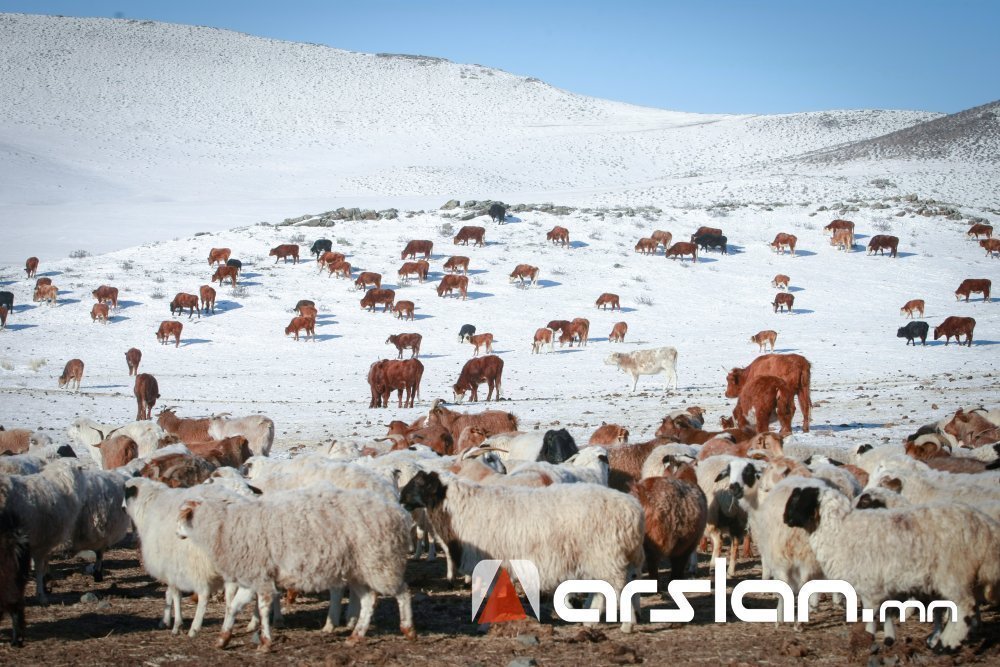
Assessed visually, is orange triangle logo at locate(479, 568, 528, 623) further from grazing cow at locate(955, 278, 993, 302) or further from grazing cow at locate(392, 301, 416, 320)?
grazing cow at locate(955, 278, 993, 302)

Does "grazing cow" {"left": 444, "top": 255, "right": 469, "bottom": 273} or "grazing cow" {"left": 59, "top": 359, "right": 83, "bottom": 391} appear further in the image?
"grazing cow" {"left": 444, "top": 255, "right": 469, "bottom": 273}

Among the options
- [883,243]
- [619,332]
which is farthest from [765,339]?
[883,243]

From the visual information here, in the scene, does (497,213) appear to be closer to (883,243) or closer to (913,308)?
(883,243)

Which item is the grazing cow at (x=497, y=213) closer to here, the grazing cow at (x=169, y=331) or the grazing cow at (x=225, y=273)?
the grazing cow at (x=225, y=273)

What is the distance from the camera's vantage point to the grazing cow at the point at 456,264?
137 ft

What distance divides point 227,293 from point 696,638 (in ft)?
113

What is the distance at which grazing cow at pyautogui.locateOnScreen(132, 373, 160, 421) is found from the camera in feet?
73.0

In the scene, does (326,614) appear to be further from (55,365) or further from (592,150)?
(592,150)

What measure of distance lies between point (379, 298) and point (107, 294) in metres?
11.2

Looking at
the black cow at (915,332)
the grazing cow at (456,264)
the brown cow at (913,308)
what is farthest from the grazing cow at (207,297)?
the brown cow at (913,308)

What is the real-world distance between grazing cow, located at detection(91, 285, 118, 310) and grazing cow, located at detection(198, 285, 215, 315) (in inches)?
138

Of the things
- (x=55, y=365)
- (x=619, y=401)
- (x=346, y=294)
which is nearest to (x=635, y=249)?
(x=346, y=294)

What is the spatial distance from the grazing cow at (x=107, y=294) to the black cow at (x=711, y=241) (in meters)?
28.8

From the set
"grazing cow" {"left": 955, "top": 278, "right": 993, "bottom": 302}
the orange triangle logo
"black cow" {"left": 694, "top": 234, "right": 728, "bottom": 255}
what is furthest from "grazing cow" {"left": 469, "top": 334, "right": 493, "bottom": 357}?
the orange triangle logo
